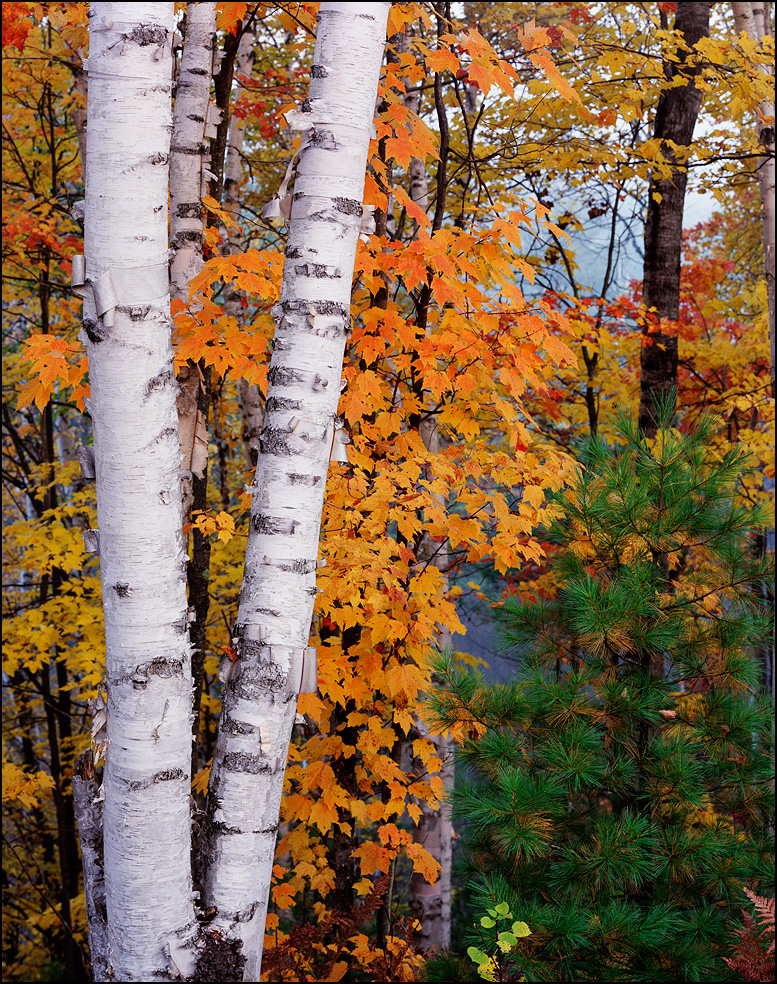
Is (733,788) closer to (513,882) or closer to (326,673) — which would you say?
(513,882)

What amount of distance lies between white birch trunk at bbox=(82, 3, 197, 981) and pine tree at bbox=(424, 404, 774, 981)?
109cm

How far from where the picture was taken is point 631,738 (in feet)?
8.04

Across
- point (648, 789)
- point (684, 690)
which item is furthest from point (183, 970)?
point (684, 690)

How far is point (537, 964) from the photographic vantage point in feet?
7.06

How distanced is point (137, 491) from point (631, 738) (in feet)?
6.32

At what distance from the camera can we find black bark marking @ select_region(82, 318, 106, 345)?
1.56m

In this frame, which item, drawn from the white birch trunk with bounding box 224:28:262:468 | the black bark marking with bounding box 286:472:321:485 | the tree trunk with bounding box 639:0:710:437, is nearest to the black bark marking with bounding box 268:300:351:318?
the black bark marking with bounding box 286:472:321:485

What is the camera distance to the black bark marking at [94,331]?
1.56 meters

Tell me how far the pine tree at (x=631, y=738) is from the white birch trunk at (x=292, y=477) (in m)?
0.89

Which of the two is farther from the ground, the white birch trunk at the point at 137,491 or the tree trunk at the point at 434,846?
the white birch trunk at the point at 137,491

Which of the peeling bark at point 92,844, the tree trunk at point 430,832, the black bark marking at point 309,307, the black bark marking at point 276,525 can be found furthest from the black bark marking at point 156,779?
the tree trunk at point 430,832

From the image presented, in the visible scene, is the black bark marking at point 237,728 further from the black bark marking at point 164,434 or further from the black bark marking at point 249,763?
the black bark marking at point 164,434

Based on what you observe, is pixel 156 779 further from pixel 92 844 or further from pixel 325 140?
pixel 325 140

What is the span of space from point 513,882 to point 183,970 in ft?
4.12
